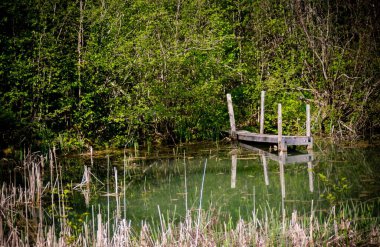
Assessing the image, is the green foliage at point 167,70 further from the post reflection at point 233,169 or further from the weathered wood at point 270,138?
the post reflection at point 233,169

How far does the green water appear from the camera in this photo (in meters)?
9.23

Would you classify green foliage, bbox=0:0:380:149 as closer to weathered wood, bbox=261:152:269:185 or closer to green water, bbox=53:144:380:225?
green water, bbox=53:144:380:225

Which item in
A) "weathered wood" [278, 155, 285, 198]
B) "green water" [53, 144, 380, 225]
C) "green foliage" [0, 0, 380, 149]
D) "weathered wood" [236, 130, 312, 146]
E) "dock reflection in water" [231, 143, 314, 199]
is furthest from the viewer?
"weathered wood" [236, 130, 312, 146]

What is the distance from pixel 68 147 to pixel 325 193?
9.43 meters

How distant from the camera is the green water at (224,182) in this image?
923cm

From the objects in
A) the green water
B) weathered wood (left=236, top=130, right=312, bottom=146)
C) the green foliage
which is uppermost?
the green foliage

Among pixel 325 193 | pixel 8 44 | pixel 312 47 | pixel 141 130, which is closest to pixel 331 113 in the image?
pixel 312 47

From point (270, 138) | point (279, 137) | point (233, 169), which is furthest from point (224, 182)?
point (270, 138)

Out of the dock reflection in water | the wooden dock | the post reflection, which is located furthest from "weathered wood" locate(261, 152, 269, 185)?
the wooden dock

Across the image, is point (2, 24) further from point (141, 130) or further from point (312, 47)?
point (312, 47)

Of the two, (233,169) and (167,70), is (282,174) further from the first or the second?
(167,70)

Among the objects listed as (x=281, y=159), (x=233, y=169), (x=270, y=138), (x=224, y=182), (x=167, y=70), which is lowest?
(x=224, y=182)

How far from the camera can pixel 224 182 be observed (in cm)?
1173

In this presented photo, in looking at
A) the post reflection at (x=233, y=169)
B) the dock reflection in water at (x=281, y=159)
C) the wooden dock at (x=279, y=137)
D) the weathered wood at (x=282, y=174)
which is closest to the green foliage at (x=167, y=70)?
the wooden dock at (x=279, y=137)
